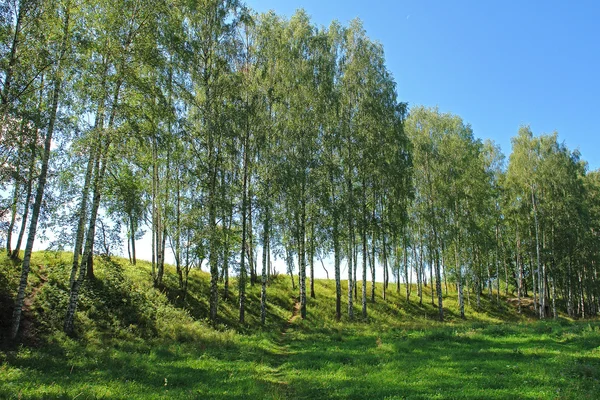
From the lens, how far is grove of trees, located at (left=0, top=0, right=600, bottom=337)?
627 inches

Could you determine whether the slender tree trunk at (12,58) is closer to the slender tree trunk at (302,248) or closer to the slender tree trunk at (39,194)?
the slender tree trunk at (39,194)

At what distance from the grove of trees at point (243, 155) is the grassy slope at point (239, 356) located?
6.47ft

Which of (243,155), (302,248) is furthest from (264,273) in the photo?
(243,155)

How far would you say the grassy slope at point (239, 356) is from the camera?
995 cm

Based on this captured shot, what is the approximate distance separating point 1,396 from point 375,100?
101 feet

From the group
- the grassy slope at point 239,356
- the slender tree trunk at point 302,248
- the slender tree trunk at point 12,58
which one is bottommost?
the grassy slope at point 239,356

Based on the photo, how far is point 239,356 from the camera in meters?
15.1

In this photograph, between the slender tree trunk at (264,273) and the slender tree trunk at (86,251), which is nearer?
the slender tree trunk at (86,251)

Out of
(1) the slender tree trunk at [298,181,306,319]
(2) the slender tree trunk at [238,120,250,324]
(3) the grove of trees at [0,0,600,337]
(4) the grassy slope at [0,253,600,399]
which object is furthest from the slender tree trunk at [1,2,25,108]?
(1) the slender tree trunk at [298,181,306,319]

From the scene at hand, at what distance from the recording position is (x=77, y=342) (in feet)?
49.3

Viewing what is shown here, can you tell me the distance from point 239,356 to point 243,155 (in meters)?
15.6

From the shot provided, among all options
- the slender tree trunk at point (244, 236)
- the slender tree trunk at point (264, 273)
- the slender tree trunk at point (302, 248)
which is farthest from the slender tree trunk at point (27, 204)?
the slender tree trunk at point (302, 248)

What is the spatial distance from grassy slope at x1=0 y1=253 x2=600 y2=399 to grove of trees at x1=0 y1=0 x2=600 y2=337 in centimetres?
197

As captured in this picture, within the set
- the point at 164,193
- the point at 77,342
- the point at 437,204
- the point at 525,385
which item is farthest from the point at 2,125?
the point at 437,204
